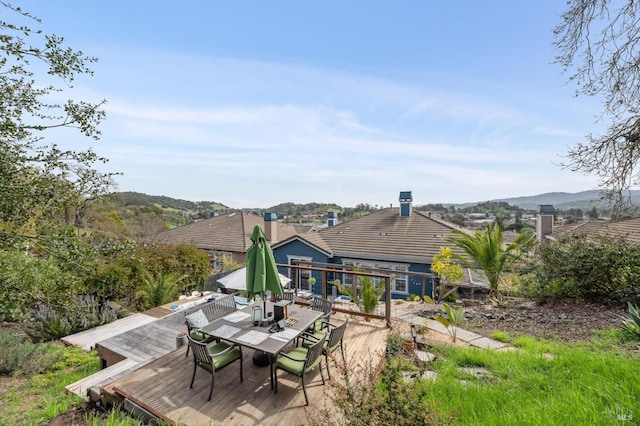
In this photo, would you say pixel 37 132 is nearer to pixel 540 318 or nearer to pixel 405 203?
pixel 540 318

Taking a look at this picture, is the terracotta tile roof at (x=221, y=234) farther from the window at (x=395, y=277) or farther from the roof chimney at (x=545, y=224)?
the roof chimney at (x=545, y=224)

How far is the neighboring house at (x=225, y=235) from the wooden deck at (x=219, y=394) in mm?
13546

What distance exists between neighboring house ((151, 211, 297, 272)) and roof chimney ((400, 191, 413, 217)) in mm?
8554

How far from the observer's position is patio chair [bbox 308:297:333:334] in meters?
4.98

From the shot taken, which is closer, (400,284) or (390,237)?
(400,284)

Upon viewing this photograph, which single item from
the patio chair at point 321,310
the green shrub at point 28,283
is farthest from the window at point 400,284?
the green shrub at point 28,283

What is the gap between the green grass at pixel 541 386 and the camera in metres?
2.41

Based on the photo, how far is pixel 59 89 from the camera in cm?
383

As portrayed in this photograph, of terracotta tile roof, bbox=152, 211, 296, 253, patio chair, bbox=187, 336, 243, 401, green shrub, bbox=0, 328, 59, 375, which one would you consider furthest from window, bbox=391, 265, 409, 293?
green shrub, bbox=0, 328, 59, 375

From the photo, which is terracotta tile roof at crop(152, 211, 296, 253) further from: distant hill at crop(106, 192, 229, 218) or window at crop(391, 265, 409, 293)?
distant hill at crop(106, 192, 229, 218)

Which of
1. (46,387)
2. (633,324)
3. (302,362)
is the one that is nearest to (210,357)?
(302,362)

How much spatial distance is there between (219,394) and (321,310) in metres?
2.29

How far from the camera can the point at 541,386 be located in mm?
3365

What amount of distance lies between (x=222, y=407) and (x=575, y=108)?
8.57 m
